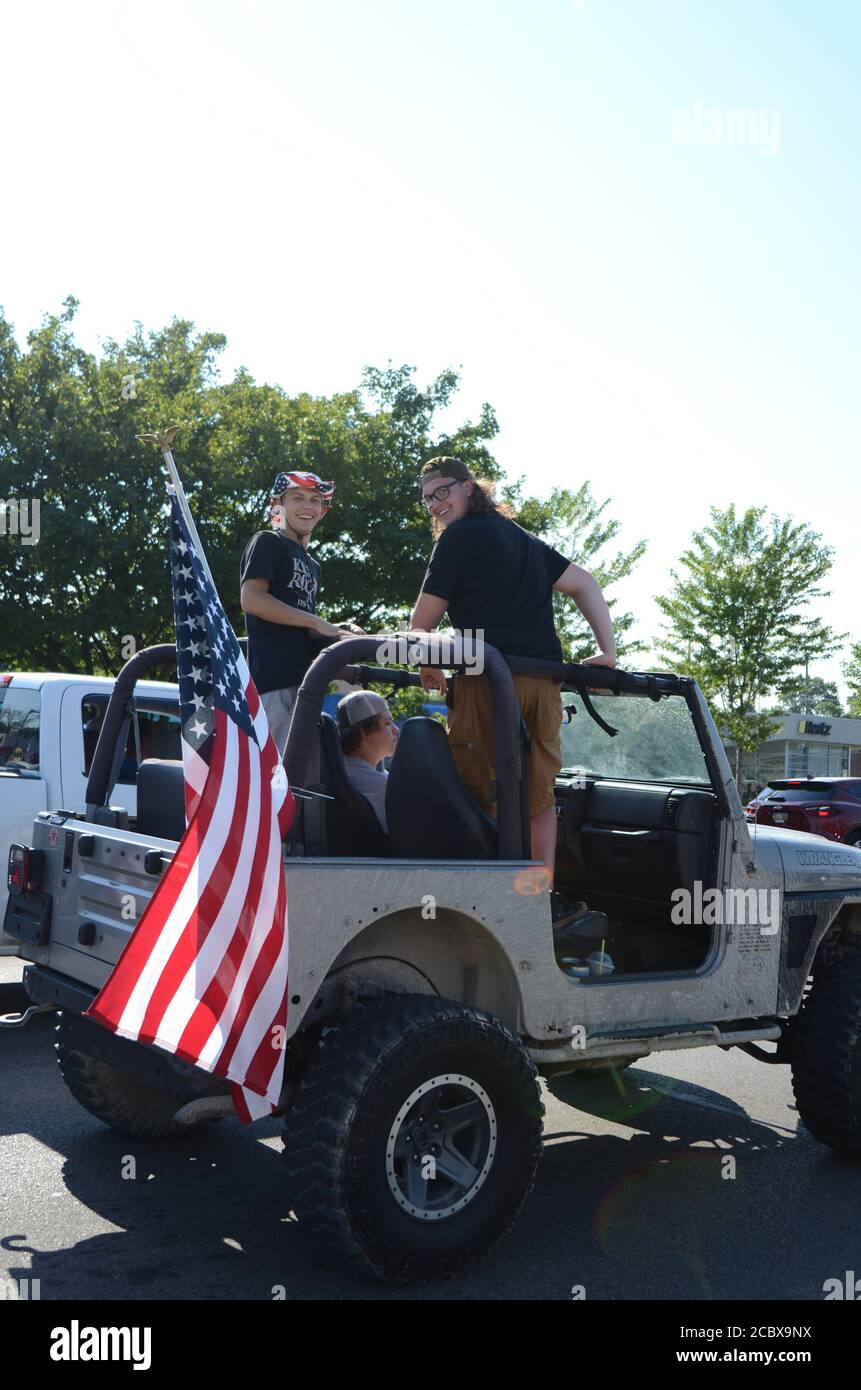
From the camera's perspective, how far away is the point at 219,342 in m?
32.9

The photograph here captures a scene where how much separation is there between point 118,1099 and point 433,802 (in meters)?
1.78

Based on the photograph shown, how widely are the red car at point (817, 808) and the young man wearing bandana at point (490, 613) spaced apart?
52.9 ft

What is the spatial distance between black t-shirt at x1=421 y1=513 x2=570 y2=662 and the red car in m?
16.2

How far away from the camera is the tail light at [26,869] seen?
4312mm

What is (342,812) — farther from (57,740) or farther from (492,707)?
(57,740)

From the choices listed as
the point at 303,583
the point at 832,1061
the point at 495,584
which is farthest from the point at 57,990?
the point at 832,1061

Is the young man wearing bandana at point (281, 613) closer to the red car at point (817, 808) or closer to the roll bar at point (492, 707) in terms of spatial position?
the roll bar at point (492, 707)

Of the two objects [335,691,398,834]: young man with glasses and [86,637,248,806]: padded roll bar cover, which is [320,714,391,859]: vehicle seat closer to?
[335,691,398,834]: young man with glasses

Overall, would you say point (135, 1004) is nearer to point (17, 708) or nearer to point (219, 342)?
point (17, 708)

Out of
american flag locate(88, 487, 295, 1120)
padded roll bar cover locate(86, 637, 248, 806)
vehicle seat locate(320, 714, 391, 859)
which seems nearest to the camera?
american flag locate(88, 487, 295, 1120)

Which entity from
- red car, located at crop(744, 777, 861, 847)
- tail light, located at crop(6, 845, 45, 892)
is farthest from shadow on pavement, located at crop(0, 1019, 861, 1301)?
red car, located at crop(744, 777, 861, 847)

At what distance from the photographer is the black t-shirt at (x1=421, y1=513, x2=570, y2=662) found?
450 centimetres

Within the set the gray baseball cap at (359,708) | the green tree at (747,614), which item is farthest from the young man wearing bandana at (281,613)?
the green tree at (747,614)
